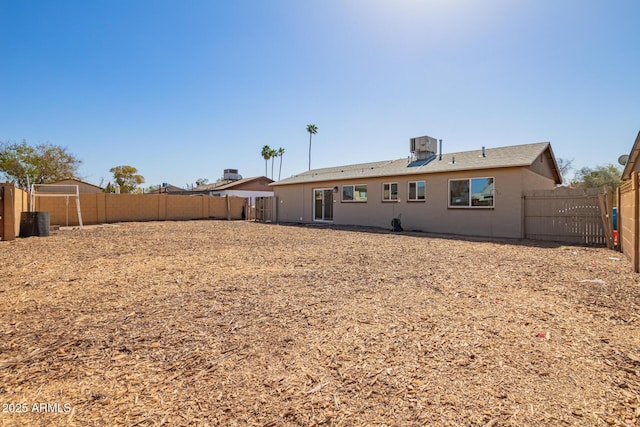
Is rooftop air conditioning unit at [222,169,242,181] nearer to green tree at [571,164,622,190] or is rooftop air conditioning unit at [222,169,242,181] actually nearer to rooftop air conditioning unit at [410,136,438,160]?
rooftop air conditioning unit at [410,136,438,160]

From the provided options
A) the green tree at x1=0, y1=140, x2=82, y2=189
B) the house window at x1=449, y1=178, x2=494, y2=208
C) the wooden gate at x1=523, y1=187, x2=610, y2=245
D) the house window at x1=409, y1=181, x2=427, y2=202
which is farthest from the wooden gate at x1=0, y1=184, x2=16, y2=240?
the green tree at x1=0, y1=140, x2=82, y2=189

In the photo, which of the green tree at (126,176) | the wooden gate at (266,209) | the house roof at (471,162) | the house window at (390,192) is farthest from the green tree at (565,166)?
the green tree at (126,176)

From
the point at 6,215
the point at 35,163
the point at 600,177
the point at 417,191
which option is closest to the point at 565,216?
the point at 417,191

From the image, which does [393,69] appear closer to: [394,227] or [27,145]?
[394,227]

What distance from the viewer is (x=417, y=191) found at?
14.2 meters

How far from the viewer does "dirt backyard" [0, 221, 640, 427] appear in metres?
1.78

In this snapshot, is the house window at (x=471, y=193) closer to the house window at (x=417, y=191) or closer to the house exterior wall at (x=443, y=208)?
the house exterior wall at (x=443, y=208)

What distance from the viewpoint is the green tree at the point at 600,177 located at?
91.0 ft

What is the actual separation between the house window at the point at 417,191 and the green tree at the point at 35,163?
30.8 m

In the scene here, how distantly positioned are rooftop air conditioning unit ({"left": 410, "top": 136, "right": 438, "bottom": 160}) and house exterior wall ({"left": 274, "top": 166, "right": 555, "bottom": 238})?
106 inches

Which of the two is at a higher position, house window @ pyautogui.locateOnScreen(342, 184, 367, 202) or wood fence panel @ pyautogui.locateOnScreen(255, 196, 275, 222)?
house window @ pyautogui.locateOnScreen(342, 184, 367, 202)

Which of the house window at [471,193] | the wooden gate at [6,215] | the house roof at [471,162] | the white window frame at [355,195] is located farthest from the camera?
the white window frame at [355,195]

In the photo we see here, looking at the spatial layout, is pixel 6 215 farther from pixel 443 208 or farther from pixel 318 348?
pixel 443 208

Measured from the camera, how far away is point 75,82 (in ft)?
42.3
